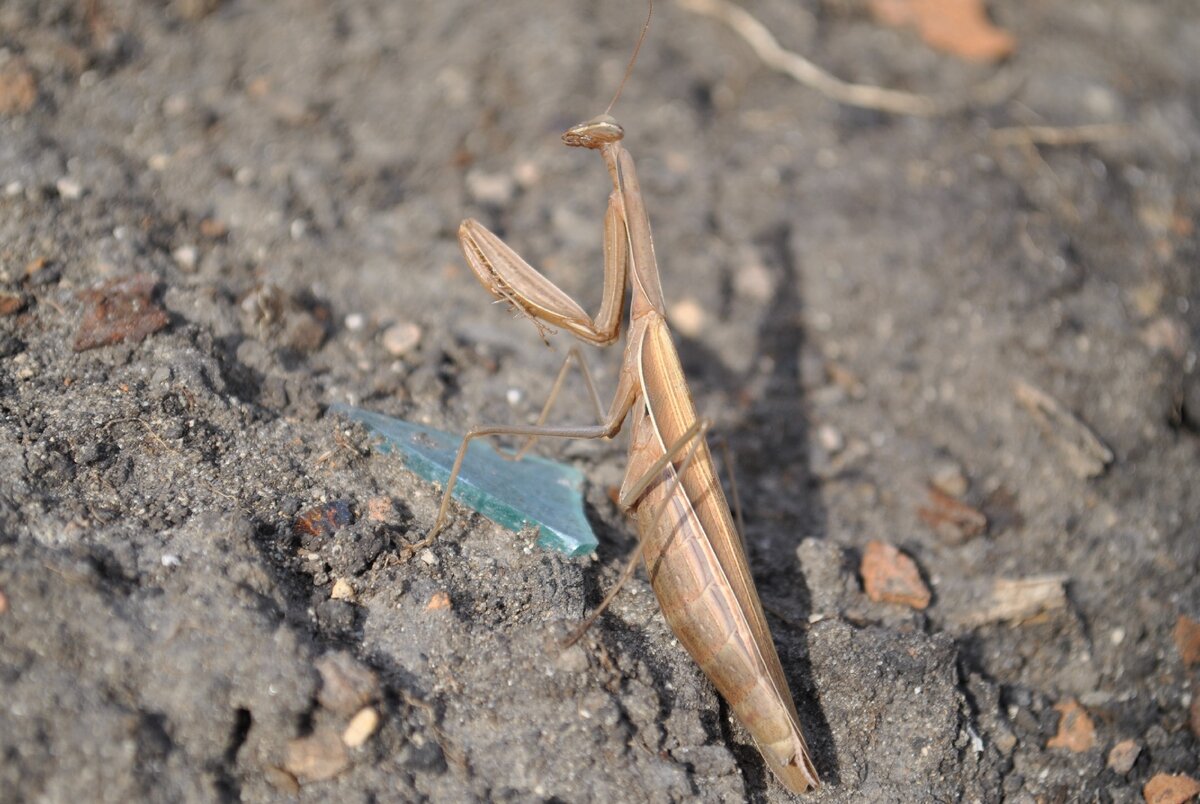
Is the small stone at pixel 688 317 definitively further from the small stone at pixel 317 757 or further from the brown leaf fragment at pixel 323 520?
the small stone at pixel 317 757

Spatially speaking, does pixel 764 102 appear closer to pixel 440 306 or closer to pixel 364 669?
pixel 440 306

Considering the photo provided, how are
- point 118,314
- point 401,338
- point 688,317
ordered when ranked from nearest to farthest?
point 118,314 → point 401,338 → point 688,317

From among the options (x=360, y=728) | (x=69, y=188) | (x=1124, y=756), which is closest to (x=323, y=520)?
(x=360, y=728)

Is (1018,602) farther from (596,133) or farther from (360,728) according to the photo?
(360,728)

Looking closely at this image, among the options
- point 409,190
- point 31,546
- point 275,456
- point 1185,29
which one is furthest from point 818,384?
point 1185,29

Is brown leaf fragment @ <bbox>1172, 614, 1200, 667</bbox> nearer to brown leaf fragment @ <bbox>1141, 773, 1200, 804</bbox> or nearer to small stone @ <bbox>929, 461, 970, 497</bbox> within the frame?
brown leaf fragment @ <bbox>1141, 773, 1200, 804</bbox>

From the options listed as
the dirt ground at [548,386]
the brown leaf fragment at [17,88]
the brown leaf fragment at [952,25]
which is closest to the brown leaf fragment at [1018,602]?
the dirt ground at [548,386]
